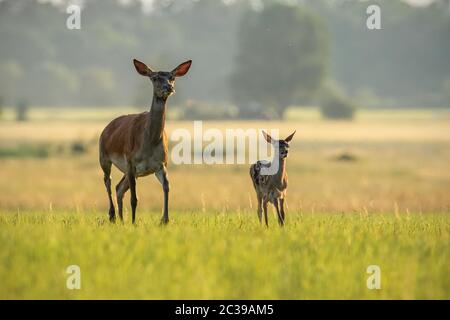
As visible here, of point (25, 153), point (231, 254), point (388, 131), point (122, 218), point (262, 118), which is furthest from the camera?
point (262, 118)

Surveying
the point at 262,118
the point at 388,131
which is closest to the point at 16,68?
the point at 262,118

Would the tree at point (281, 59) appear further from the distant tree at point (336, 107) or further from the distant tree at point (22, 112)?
the distant tree at point (22, 112)

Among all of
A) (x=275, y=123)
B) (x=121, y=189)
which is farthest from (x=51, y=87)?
(x=121, y=189)

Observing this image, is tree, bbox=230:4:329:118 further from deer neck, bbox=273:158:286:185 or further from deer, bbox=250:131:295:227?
deer neck, bbox=273:158:286:185

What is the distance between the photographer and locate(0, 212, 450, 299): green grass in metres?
10.2

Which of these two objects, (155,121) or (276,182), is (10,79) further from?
(155,121)

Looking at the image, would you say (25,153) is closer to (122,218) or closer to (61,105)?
(122,218)

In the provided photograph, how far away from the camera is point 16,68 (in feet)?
648

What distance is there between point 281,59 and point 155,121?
138 meters

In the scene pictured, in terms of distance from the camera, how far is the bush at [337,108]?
148500mm

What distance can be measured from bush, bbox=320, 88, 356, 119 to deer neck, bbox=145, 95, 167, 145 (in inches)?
5228

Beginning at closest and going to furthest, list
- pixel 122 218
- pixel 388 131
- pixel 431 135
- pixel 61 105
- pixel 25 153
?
pixel 122 218
pixel 25 153
pixel 431 135
pixel 388 131
pixel 61 105

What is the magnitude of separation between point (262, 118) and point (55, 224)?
114640mm

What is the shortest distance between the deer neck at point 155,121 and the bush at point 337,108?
13279 centimetres
